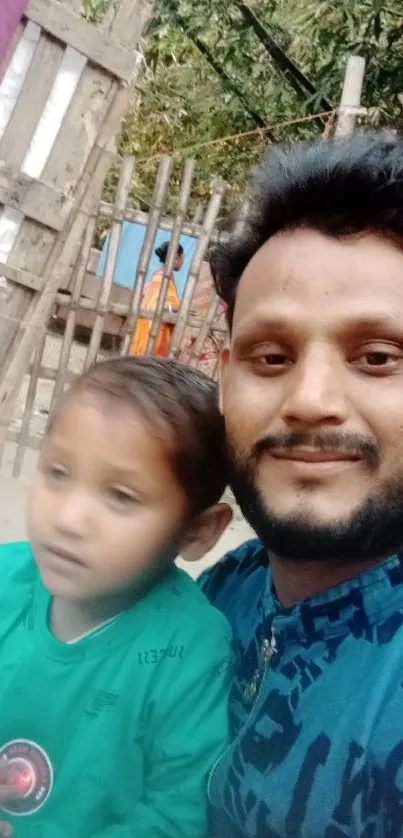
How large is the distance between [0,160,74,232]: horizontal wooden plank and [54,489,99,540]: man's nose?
73.2 inches

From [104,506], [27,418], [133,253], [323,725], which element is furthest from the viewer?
[133,253]

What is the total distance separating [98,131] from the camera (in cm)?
262

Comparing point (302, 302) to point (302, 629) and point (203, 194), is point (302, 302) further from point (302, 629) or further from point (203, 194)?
point (203, 194)

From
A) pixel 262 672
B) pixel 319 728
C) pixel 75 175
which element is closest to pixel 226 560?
pixel 262 672

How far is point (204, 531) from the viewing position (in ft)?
3.67

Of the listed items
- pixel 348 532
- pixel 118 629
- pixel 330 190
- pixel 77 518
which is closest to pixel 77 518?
pixel 77 518

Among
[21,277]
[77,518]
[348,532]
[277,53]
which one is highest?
[277,53]

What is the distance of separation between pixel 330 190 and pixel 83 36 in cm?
196

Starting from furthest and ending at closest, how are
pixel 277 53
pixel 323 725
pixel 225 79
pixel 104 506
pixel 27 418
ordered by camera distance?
pixel 225 79 → pixel 277 53 → pixel 27 418 → pixel 104 506 → pixel 323 725

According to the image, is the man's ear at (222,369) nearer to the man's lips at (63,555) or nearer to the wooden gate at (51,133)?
the man's lips at (63,555)

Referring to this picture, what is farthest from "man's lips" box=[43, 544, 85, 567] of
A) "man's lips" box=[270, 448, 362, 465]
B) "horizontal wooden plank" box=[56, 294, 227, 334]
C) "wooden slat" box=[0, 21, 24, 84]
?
"horizontal wooden plank" box=[56, 294, 227, 334]

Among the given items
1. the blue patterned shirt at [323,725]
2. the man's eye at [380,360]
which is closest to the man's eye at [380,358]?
the man's eye at [380,360]

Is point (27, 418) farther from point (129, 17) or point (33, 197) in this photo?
point (129, 17)

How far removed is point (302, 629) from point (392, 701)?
5.9 inches
